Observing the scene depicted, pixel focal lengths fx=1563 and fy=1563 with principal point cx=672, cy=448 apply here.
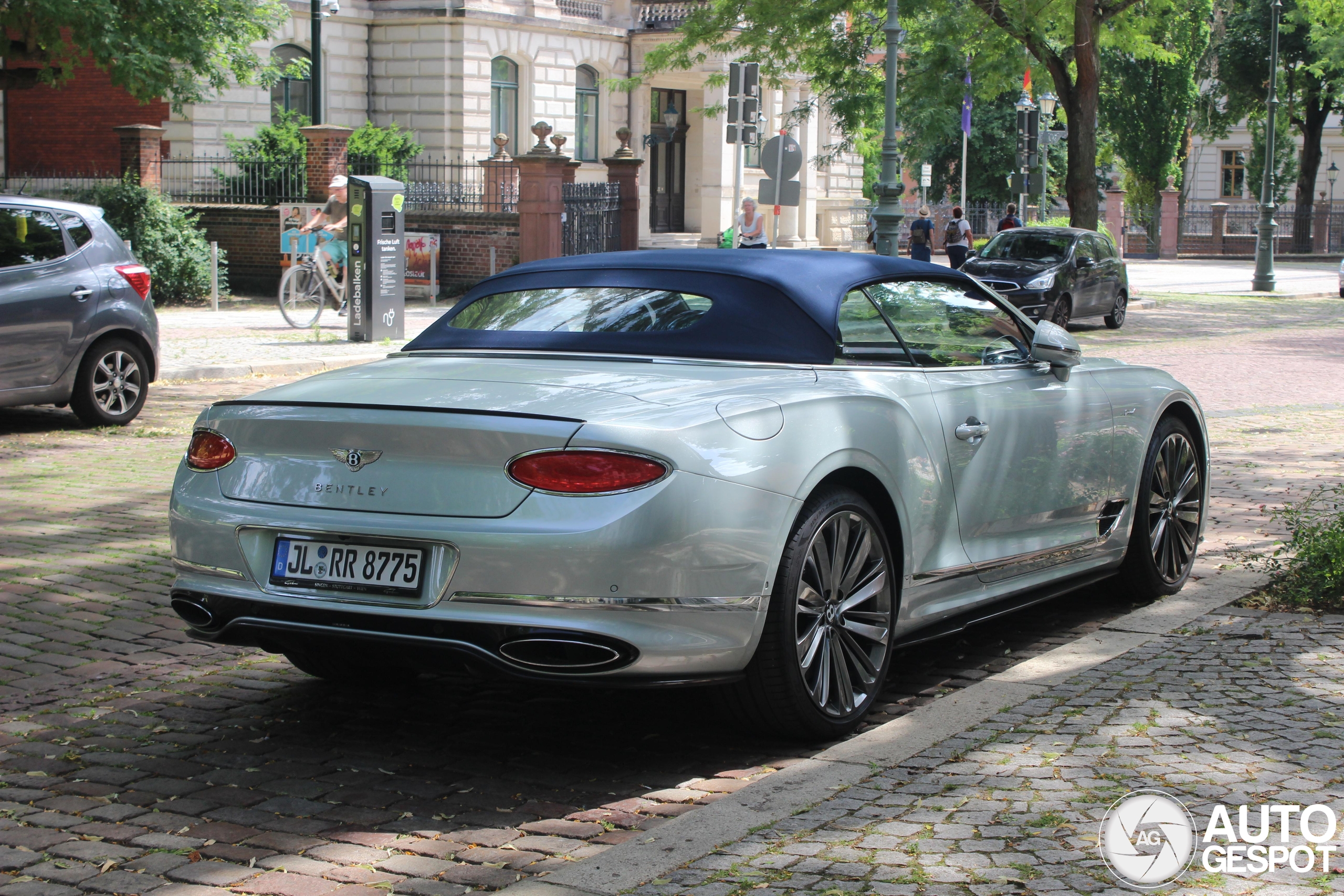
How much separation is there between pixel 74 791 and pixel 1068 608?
13.7ft

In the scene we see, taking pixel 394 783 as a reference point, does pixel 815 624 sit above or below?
above

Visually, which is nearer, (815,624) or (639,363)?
(815,624)

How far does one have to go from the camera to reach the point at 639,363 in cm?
501

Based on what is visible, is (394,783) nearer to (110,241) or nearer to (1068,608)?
(1068,608)

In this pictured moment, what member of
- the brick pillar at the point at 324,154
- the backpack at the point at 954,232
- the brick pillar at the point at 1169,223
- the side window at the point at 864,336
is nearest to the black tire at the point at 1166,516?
the side window at the point at 864,336

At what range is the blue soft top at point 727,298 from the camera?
16.8ft

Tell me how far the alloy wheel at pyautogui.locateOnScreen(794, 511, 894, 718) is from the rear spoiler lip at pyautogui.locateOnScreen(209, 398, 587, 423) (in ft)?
2.90

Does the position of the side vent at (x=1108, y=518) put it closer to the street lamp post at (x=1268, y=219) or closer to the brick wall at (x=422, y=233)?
the brick wall at (x=422, y=233)

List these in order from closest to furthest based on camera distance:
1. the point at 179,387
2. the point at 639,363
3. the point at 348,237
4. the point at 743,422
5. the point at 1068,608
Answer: the point at 743,422, the point at 639,363, the point at 1068,608, the point at 179,387, the point at 348,237

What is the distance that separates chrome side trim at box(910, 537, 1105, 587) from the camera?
5215mm

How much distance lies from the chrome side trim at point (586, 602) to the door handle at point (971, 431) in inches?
58.1

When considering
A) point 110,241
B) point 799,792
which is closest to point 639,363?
point 799,792

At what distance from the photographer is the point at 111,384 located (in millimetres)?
12086
